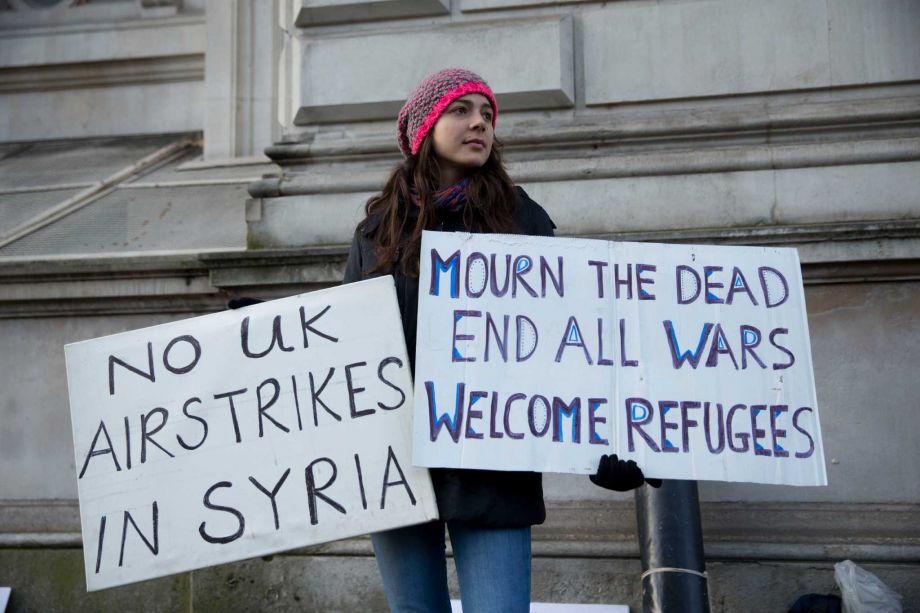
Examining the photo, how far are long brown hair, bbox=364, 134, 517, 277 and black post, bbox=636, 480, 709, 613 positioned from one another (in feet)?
5.15

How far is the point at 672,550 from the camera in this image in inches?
162

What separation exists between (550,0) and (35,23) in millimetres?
4426

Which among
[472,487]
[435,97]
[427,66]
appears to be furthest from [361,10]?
[472,487]

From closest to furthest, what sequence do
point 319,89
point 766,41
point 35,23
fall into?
point 766,41 < point 319,89 < point 35,23

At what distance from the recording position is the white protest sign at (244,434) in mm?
2918

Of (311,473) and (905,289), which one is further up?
(905,289)

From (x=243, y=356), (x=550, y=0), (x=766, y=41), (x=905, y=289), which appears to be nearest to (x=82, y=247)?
(x=550, y=0)

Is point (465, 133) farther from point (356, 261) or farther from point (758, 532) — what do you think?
point (758, 532)

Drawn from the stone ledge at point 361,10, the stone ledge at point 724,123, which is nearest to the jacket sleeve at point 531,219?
the stone ledge at point 724,123

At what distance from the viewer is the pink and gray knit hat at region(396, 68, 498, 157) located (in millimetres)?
3064

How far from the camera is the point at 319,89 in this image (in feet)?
17.6

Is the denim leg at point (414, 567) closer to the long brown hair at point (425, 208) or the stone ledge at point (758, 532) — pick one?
the long brown hair at point (425, 208)

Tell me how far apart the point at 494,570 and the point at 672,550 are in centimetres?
157

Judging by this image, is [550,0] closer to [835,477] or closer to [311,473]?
[835,477]
